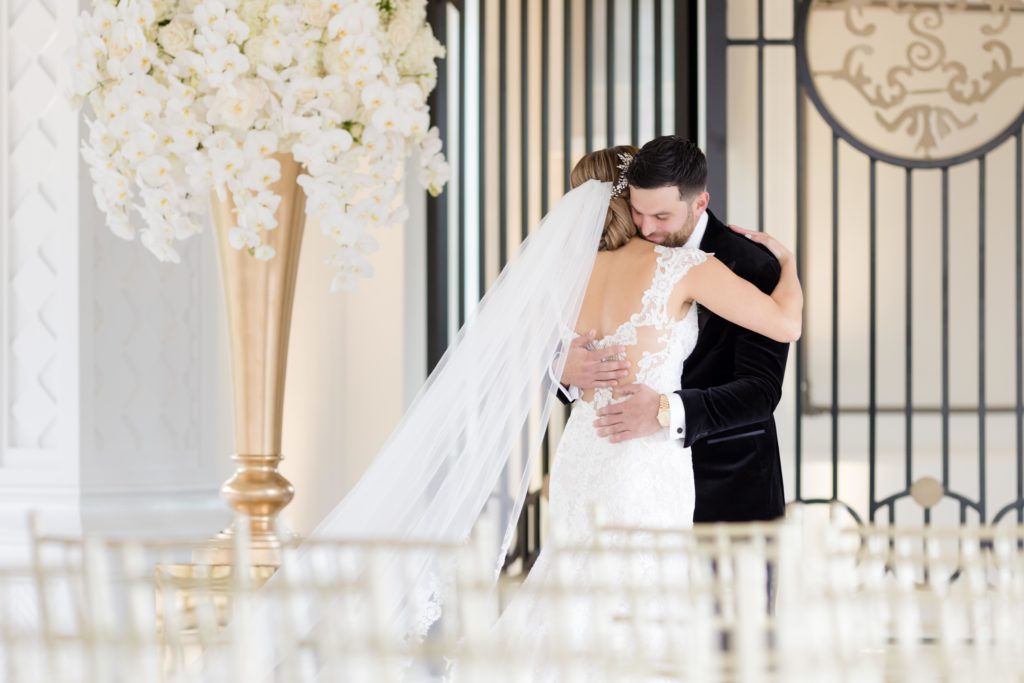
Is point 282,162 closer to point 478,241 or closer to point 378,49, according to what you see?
point 378,49

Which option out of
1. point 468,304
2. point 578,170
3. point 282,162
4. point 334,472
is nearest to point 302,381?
point 334,472

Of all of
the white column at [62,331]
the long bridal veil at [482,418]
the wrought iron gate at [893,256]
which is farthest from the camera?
the wrought iron gate at [893,256]

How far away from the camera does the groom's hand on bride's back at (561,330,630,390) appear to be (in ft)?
9.25

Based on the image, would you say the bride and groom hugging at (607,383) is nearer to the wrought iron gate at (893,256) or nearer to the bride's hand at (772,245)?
the bride's hand at (772,245)

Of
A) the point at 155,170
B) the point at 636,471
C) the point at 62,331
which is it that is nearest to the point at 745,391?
the point at 636,471

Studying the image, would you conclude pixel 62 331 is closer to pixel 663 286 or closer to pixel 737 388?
pixel 663 286

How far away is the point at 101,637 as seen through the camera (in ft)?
4.39

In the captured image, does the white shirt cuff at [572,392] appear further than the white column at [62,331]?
No

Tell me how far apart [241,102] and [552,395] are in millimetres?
949

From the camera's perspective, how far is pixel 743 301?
2.81 metres

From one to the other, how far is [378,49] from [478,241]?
1600mm

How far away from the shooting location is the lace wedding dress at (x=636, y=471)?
2811mm

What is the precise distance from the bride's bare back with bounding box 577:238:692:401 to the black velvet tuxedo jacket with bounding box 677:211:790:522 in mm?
140

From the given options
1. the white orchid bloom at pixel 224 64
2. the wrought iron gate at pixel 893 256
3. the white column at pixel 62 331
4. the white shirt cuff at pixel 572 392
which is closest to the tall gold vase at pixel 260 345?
the white orchid bloom at pixel 224 64
